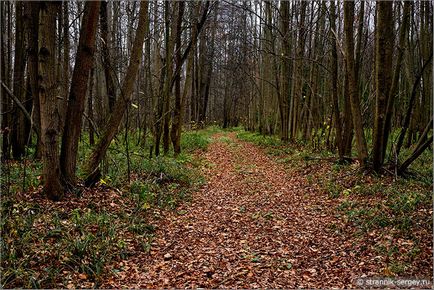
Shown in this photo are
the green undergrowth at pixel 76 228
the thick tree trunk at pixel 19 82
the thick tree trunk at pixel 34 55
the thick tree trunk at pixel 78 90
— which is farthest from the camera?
the thick tree trunk at pixel 19 82

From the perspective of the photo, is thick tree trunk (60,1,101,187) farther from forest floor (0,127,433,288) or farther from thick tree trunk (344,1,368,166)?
thick tree trunk (344,1,368,166)

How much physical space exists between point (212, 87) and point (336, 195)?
33966 millimetres

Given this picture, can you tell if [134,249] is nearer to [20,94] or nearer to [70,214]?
[70,214]

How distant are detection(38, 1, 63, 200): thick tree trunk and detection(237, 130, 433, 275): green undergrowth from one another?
16.7ft

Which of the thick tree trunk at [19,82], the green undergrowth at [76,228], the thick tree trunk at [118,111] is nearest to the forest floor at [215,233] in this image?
the green undergrowth at [76,228]

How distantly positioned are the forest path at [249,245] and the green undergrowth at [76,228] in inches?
12.0

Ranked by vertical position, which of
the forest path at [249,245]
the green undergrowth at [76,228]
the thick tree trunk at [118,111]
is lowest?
the forest path at [249,245]

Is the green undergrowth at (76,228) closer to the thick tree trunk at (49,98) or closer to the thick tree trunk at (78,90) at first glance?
the thick tree trunk at (49,98)

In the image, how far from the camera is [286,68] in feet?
64.8

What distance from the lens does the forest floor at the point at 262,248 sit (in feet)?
15.0

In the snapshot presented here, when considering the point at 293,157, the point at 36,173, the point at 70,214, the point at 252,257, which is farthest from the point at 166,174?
the point at 293,157

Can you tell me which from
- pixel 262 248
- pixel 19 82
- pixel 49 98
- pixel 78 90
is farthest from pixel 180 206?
pixel 19 82

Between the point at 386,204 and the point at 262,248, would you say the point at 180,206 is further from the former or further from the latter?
the point at 386,204

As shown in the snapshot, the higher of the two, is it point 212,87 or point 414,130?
point 212,87
